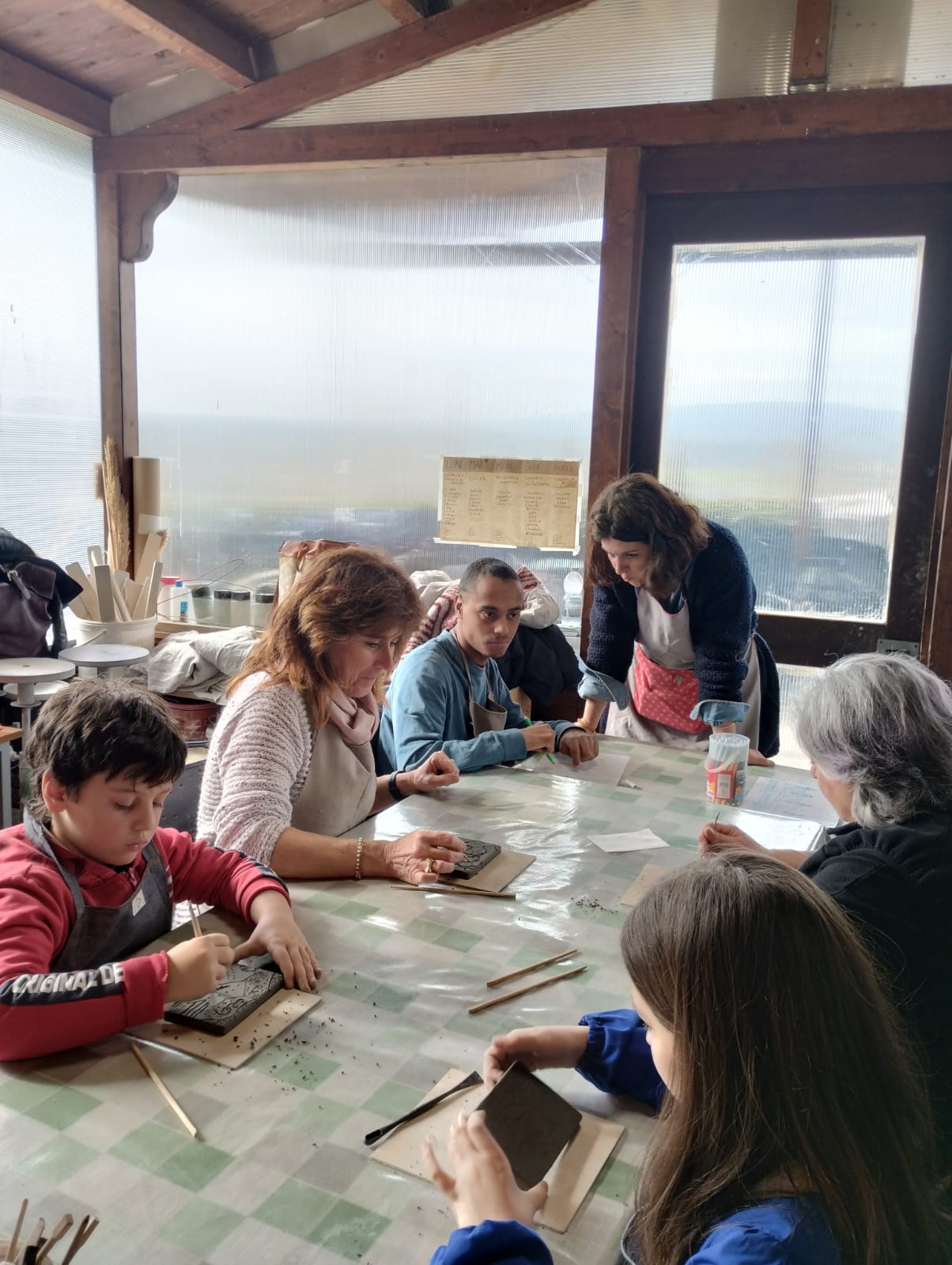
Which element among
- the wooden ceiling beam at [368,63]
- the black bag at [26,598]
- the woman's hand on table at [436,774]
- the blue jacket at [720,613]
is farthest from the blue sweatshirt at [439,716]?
the wooden ceiling beam at [368,63]

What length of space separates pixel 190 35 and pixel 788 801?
3348 mm

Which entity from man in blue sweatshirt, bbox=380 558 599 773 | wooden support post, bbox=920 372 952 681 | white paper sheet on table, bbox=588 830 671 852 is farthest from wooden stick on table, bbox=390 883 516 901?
wooden support post, bbox=920 372 952 681

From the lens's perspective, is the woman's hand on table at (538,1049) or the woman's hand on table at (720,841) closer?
the woman's hand on table at (538,1049)

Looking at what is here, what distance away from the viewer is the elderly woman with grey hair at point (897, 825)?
3.78 ft

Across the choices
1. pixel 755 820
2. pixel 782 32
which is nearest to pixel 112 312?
pixel 782 32

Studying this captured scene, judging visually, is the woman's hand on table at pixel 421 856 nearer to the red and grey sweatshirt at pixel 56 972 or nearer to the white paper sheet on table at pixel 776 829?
the red and grey sweatshirt at pixel 56 972

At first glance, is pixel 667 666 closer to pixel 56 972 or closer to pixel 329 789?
pixel 329 789

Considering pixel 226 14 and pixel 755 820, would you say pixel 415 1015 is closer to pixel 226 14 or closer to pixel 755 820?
pixel 755 820

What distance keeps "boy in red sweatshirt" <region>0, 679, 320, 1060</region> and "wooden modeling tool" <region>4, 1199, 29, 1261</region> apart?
0.81 ft

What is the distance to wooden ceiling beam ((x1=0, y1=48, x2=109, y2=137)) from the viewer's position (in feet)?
12.3

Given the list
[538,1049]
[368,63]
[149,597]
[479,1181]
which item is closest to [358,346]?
[368,63]

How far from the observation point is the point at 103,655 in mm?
3846

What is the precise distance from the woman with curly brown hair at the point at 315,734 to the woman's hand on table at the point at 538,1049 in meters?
0.52

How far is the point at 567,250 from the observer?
3.70m
